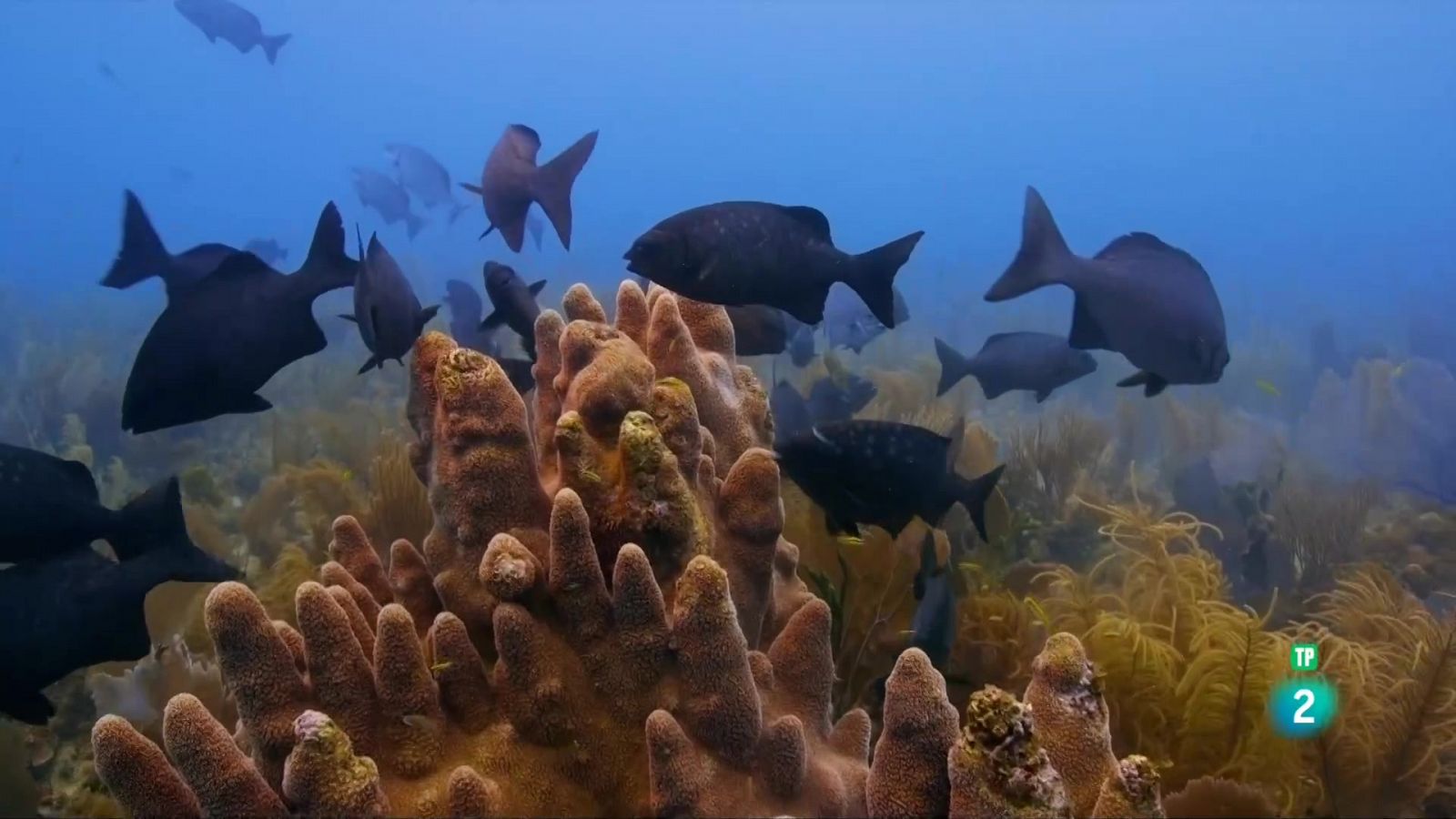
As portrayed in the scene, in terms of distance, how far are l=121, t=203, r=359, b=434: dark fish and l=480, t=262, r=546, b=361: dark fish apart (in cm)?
119

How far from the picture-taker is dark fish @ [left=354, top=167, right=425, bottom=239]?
630 inches

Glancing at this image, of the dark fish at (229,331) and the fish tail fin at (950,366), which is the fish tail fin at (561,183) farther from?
the fish tail fin at (950,366)

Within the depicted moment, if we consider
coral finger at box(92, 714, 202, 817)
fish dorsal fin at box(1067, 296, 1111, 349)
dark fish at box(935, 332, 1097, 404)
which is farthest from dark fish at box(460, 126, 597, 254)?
coral finger at box(92, 714, 202, 817)

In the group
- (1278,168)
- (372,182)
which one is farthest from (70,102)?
(1278,168)

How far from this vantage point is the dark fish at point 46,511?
3227 mm

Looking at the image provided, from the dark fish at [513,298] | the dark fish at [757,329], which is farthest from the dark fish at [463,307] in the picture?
the dark fish at [757,329]

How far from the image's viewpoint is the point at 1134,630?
407 cm

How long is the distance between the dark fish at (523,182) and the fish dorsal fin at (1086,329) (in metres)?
3.15

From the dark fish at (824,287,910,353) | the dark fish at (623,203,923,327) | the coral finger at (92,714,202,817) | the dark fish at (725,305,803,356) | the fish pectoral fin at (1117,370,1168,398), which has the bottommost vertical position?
Result: the coral finger at (92,714,202,817)

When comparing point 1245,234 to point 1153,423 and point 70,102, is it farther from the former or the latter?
point 70,102

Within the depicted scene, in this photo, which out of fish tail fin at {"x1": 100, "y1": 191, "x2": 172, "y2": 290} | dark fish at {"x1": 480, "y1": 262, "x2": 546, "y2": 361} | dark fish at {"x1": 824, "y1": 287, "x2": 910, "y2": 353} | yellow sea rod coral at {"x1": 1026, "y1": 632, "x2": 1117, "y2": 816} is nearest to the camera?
yellow sea rod coral at {"x1": 1026, "y1": 632, "x2": 1117, "y2": 816}

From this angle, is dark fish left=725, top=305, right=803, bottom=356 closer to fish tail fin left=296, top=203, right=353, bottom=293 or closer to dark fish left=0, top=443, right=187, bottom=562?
fish tail fin left=296, top=203, right=353, bottom=293

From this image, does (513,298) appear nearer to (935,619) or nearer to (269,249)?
(935,619)

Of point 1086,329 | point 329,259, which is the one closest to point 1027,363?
point 1086,329
